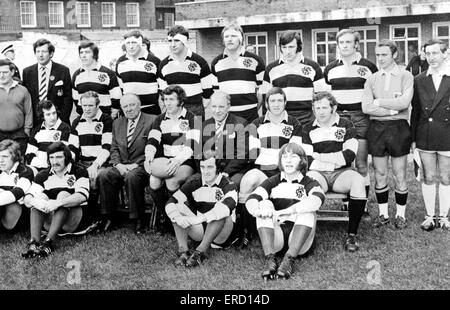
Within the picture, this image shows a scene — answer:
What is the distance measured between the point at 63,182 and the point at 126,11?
3983cm

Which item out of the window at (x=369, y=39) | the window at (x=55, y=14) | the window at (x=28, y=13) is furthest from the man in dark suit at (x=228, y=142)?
the window at (x=55, y=14)

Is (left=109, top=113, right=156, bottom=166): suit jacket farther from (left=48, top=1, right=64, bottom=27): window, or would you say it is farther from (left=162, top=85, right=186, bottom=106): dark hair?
(left=48, top=1, right=64, bottom=27): window

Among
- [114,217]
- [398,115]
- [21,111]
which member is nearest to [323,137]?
[398,115]

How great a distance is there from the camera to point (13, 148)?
658 cm

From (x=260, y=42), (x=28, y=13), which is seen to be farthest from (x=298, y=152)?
(x=28, y=13)

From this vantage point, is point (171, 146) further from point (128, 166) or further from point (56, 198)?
point (56, 198)

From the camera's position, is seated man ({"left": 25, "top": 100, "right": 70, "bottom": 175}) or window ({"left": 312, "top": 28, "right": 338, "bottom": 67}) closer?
seated man ({"left": 25, "top": 100, "right": 70, "bottom": 175})

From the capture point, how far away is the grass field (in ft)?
16.5

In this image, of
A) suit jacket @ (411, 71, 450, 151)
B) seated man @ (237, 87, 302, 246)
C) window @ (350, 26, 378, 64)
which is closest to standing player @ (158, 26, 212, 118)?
seated man @ (237, 87, 302, 246)

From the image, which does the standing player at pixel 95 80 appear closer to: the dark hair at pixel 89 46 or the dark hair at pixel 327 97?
the dark hair at pixel 89 46

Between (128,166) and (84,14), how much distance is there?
38206mm

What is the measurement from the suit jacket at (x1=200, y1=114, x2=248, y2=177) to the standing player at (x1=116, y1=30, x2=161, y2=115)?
148 cm

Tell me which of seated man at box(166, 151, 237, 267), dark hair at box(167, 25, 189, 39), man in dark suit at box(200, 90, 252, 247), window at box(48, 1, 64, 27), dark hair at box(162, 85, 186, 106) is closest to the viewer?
seated man at box(166, 151, 237, 267)

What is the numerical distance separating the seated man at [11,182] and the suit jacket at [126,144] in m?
0.97
